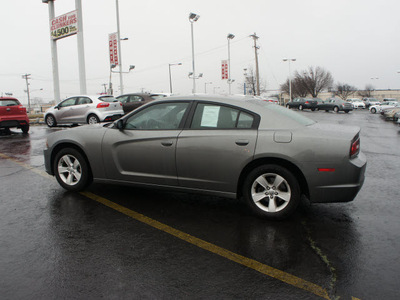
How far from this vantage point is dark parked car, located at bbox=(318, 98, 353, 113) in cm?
3756

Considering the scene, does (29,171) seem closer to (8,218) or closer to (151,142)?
(8,218)

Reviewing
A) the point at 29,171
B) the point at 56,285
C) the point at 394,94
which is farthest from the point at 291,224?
the point at 394,94

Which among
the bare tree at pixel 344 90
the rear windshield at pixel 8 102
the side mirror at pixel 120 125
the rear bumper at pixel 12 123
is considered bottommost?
the side mirror at pixel 120 125

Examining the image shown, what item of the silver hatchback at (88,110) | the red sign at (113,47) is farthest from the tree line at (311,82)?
the silver hatchback at (88,110)

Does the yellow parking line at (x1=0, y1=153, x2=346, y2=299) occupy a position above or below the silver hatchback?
below

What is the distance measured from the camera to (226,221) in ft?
14.1

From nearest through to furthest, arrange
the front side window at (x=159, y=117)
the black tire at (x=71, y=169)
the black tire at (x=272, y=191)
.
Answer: the black tire at (x=272, y=191) < the front side window at (x=159, y=117) < the black tire at (x=71, y=169)

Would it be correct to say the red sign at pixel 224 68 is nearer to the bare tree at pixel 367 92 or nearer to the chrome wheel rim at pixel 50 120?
the chrome wheel rim at pixel 50 120

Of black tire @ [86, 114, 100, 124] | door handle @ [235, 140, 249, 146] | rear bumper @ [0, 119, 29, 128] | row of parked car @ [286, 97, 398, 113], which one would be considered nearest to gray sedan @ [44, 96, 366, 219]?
door handle @ [235, 140, 249, 146]

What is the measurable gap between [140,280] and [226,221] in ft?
5.29

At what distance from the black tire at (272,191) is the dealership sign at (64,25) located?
71.4 ft

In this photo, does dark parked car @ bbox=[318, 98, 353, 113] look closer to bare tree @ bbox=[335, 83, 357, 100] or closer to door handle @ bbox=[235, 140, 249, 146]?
door handle @ bbox=[235, 140, 249, 146]

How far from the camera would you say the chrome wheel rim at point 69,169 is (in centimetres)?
546

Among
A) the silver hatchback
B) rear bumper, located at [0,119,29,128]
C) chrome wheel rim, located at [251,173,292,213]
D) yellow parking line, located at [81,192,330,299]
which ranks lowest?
yellow parking line, located at [81,192,330,299]
